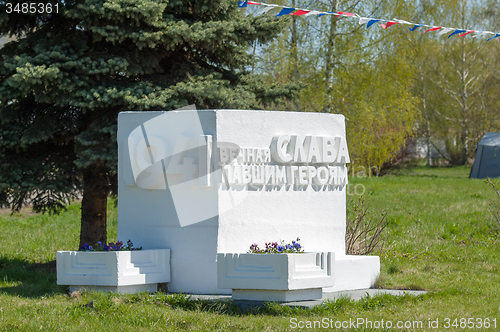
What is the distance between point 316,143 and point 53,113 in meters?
4.02

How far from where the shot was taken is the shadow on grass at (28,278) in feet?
22.9

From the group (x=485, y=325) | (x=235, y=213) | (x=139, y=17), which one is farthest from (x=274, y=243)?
(x=139, y=17)

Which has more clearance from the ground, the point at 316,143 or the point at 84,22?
the point at 84,22

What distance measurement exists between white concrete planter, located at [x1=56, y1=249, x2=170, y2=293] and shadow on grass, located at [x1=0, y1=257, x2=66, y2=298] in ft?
1.97

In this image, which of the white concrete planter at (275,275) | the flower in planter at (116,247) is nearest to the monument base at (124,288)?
the flower in planter at (116,247)

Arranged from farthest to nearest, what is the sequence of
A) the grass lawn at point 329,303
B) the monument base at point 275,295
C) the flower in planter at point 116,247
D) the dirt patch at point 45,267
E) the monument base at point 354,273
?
the dirt patch at point 45,267 < the monument base at point 354,273 < the flower in planter at point 116,247 < the monument base at point 275,295 < the grass lawn at point 329,303

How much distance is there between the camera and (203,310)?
570 centimetres

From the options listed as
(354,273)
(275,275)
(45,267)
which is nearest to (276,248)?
(275,275)

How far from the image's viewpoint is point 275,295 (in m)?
5.90

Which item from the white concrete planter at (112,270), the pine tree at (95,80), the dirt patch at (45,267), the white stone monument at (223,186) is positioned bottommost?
the dirt patch at (45,267)

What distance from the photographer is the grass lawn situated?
5.18m

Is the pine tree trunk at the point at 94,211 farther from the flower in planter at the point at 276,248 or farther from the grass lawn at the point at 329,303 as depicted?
the flower in planter at the point at 276,248

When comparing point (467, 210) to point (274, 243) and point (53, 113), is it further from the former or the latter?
point (53, 113)

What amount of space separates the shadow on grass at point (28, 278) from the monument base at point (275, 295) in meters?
2.33
